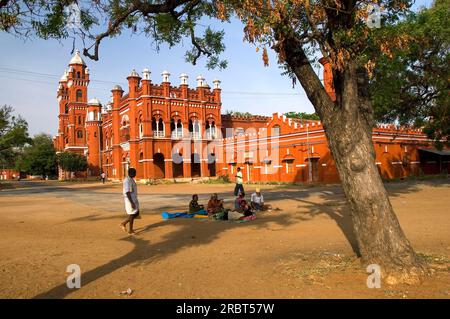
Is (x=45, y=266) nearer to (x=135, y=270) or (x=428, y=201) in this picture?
(x=135, y=270)

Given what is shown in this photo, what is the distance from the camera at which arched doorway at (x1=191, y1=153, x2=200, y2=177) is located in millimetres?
44812

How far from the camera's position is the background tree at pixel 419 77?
14.7 m

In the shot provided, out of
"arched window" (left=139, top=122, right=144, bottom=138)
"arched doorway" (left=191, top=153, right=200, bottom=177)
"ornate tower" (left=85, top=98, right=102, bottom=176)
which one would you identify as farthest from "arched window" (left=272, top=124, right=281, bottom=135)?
"ornate tower" (left=85, top=98, right=102, bottom=176)

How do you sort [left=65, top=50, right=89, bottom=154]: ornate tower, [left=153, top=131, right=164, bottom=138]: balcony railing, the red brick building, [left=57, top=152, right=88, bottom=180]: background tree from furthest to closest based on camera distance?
[left=65, top=50, right=89, bottom=154]: ornate tower, [left=57, top=152, right=88, bottom=180]: background tree, [left=153, top=131, right=164, bottom=138]: balcony railing, the red brick building

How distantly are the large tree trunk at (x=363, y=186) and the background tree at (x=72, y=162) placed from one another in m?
56.0

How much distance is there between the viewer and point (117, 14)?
10078mm

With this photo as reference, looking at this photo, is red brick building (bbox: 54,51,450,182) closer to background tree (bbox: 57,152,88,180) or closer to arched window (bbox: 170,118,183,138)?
arched window (bbox: 170,118,183,138)

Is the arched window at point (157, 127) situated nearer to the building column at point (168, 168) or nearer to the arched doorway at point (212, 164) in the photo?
the building column at point (168, 168)

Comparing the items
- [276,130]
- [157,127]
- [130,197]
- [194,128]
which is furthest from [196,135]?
[130,197]

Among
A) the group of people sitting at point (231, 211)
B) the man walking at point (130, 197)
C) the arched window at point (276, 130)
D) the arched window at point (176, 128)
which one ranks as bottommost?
the group of people sitting at point (231, 211)

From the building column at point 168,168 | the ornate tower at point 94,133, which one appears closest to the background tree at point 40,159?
the ornate tower at point 94,133

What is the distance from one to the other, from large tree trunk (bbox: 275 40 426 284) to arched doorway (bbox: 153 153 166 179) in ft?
124

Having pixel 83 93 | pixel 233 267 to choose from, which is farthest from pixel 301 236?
pixel 83 93
